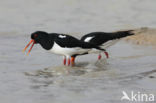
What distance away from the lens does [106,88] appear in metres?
8.19

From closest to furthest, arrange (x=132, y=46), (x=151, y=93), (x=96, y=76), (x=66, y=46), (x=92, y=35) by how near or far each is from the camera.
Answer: (x=151, y=93) < (x=96, y=76) < (x=66, y=46) < (x=92, y=35) < (x=132, y=46)

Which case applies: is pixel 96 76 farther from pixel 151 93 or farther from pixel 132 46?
pixel 132 46

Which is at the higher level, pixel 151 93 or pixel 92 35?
pixel 92 35

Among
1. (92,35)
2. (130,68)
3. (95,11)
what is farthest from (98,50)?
(95,11)

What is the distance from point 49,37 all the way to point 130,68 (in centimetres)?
181

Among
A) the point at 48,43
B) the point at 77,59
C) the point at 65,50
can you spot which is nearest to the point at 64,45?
the point at 65,50

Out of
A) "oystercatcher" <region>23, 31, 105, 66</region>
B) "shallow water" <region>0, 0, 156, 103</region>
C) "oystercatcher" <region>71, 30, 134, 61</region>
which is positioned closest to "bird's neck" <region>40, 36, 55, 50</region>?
"oystercatcher" <region>23, 31, 105, 66</region>

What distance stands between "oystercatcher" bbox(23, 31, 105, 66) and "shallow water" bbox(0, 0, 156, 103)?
11.0 inches

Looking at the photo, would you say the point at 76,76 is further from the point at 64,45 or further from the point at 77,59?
the point at 77,59

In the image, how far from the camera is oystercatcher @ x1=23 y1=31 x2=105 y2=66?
10.3 metres

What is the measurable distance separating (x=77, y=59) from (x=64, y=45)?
2.99ft

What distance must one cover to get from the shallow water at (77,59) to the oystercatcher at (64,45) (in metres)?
0.28

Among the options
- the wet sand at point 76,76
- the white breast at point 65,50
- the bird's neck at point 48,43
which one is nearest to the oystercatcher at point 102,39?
the wet sand at point 76,76

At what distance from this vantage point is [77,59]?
11.1 meters
